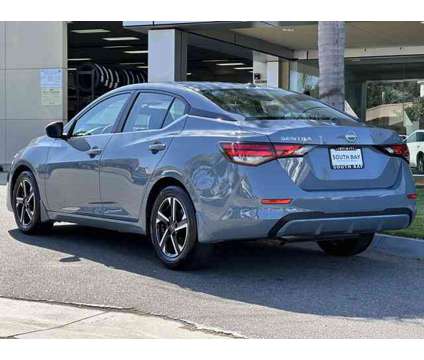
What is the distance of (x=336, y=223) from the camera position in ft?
18.5

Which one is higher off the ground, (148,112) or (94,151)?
(148,112)

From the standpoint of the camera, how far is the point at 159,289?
5629 millimetres

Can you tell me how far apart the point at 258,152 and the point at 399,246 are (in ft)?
7.49

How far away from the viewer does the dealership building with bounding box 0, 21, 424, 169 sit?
14742mm

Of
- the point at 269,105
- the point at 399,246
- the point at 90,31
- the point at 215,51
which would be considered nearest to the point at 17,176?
the point at 269,105

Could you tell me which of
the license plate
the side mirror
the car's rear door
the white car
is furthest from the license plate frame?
the white car

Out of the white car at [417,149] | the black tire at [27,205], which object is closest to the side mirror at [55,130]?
the black tire at [27,205]

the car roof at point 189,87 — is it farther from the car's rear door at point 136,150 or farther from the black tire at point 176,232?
the black tire at point 176,232

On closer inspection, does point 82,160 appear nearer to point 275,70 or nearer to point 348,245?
point 348,245
